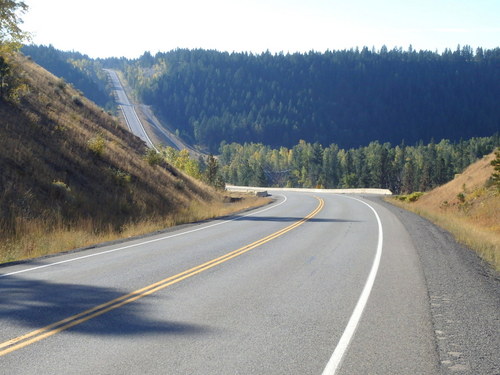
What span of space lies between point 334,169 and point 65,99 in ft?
513

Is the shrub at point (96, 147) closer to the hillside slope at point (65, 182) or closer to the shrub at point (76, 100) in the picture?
the hillside slope at point (65, 182)

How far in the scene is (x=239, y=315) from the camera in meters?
7.36

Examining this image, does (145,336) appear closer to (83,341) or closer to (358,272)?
(83,341)

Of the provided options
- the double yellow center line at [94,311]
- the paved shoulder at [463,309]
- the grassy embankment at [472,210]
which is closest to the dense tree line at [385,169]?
the grassy embankment at [472,210]

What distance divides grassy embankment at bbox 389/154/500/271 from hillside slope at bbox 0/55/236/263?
11848 mm

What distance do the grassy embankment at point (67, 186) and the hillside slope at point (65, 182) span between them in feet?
0.10

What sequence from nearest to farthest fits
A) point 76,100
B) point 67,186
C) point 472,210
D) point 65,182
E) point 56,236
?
point 56,236 → point 67,186 → point 65,182 → point 472,210 → point 76,100

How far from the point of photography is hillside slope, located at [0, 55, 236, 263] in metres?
16.8

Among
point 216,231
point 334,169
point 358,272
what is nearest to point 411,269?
point 358,272

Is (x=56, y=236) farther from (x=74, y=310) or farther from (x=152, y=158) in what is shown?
(x=152, y=158)

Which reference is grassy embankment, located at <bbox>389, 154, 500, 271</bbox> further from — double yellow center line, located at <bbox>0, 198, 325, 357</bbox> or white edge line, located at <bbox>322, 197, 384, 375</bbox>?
double yellow center line, located at <bbox>0, 198, 325, 357</bbox>

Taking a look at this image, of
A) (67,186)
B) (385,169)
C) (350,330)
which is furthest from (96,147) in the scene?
(385,169)

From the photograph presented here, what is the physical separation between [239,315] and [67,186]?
1633cm

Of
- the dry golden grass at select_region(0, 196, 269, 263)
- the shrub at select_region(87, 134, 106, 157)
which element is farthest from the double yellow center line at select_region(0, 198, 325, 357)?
the shrub at select_region(87, 134, 106, 157)
